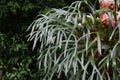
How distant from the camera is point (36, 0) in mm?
3902

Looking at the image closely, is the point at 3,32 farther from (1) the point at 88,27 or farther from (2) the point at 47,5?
(1) the point at 88,27

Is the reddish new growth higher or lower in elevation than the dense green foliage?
higher

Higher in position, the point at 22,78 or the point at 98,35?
the point at 98,35

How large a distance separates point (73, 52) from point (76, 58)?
3.0 inches

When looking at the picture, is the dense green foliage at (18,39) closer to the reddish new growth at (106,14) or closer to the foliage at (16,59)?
the foliage at (16,59)

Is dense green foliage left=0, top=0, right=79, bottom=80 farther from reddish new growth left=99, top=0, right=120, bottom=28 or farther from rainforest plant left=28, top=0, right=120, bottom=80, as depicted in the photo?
reddish new growth left=99, top=0, right=120, bottom=28

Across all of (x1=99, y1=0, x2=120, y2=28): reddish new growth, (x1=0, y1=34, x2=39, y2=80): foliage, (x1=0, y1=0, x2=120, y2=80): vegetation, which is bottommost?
(x1=0, y1=34, x2=39, y2=80): foliage

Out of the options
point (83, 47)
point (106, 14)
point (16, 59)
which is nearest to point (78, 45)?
point (83, 47)

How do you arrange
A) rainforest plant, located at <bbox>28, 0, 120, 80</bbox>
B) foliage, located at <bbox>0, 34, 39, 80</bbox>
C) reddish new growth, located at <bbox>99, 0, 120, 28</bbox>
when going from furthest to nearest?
1. foliage, located at <bbox>0, 34, 39, 80</bbox>
2. reddish new growth, located at <bbox>99, 0, 120, 28</bbox>
3. rainforest plant, located at <bbox>28, 0, 120, 80</bbox>

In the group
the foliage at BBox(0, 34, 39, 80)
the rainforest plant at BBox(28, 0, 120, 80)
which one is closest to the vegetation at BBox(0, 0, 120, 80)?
the rainforest plant at BBox(28, 0, 120, 80)

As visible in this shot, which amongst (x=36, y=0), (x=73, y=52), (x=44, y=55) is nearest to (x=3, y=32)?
(x=36, y=0)

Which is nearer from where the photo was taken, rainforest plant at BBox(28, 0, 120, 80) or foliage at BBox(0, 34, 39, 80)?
rainforest plant at BBox(28, 0, 120, 80)

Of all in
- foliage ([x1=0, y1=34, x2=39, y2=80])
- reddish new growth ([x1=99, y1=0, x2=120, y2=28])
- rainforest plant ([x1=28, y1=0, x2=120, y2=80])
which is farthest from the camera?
foliage ([x1=0, y1=34, x2=39, y2=80])

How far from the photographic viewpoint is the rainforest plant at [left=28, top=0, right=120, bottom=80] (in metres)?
2.66
